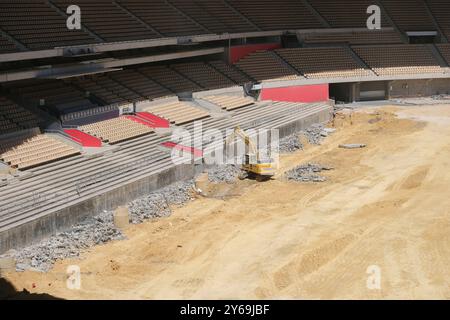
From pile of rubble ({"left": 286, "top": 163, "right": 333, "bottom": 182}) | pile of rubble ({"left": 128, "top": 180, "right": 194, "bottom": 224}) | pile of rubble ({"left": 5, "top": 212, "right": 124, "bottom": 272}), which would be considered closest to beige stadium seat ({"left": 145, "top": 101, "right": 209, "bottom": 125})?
pile of rubble ({"left": 128, "top": 180, "right": 194, "bottom": 224})

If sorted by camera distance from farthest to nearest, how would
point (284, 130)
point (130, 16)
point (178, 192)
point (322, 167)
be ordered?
point (130, 16) < point (284, 130) < point (322, 167) < point (178, 192)

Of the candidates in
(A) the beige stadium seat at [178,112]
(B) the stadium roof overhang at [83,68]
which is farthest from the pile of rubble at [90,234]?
(B) the stadium roof overhang at [83,68]

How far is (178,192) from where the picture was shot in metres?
26.0

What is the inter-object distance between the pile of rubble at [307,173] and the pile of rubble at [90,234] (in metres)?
4.88

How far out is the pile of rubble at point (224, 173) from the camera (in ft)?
91.1

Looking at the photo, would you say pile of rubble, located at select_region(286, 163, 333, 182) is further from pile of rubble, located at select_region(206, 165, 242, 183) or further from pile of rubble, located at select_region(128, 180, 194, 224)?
pile of rubble, located at select_region(128, 180, 194, 224)

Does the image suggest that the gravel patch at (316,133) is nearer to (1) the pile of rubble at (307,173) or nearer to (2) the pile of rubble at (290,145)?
(2) the pile of rubble at (290,145)

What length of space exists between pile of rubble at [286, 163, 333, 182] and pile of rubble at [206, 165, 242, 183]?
7.57ft

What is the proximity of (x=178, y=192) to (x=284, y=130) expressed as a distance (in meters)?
10.6

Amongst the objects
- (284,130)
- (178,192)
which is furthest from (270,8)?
(178,192)

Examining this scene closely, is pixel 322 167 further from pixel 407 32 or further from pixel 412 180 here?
pixel 407 32

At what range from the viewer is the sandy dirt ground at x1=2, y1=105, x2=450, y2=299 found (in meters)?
17.5

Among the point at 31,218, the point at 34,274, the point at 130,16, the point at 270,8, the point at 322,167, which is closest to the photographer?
the point at 34,274

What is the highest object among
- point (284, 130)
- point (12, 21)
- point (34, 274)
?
point (12, 21)
